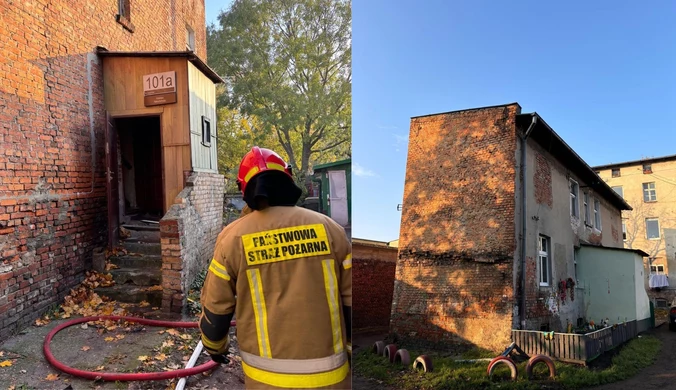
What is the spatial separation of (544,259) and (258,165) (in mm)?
1247

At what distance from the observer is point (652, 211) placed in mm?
1842

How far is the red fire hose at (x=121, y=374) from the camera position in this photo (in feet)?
7.90

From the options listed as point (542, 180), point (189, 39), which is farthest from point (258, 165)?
point (189, 39)

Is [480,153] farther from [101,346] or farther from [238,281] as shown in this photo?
[101,346]

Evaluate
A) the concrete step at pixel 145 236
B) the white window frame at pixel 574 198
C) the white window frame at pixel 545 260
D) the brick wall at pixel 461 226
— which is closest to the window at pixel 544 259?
the white window frame at pixel 545 260

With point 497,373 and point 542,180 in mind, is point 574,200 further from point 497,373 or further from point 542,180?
point 497,373

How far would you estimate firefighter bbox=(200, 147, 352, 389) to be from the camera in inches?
62.7

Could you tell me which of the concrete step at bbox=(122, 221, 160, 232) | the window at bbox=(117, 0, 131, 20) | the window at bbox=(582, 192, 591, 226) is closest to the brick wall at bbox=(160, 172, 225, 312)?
the concrete step at bbox=(122, 221, 160, 232)

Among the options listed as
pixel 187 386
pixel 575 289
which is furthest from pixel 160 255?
pixel 575 289

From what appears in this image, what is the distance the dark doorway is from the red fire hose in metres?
0.63

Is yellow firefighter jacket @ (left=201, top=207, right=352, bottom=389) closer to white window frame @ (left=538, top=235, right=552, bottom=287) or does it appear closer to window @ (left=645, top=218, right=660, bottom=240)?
white window frame @ (left=538, top=235, right=552, bottom=287)

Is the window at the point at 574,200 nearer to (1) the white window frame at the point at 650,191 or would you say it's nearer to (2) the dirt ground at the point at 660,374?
(1) the white window frame at the point at 650,191

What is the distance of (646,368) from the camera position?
175 cm

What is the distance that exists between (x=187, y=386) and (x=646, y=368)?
2.29 metres
